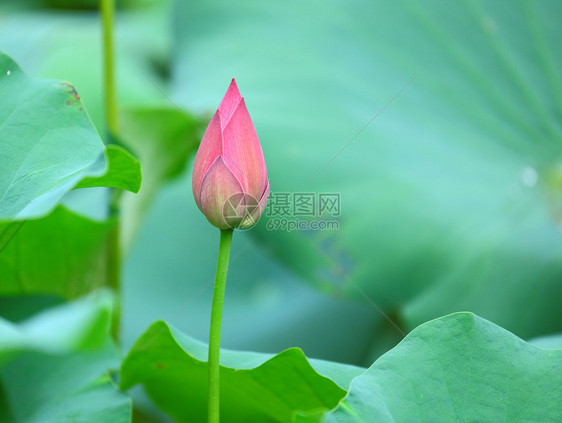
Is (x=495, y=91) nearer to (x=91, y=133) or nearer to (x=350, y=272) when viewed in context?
(x=350, y=272)

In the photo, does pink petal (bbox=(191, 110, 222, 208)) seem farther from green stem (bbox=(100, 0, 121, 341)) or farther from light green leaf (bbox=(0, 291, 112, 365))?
green stem (bbox=(100, 0, 121, 341))

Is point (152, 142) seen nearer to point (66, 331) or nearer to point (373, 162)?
point (373, 162)

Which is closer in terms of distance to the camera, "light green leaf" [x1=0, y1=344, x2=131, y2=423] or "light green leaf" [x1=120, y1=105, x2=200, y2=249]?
"light green leaf" [x1=0, y1=344, x2=131, y2=423]

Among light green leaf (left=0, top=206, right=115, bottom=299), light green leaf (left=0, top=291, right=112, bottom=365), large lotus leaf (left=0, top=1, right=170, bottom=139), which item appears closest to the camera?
light green leaf (left=0, top=291, right=112, bottom=365)

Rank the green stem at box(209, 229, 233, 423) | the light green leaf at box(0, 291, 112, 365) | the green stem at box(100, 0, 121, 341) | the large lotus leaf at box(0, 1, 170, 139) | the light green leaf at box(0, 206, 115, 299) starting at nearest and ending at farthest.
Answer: the light green leaf at box(0, 291, 112, 365) → the green stem at box(209, 229, 233, 423) → the light green leaf at box(0, 206, 115, 299) → the green stem at box(100, 0, 121, 341) → the large lotus leaf at box(0, 1, 170, 139)

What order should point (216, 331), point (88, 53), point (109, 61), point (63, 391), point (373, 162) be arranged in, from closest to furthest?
point (216, 331), point (63, 391), point (109, 61), point (373, 162), point (88, 53)

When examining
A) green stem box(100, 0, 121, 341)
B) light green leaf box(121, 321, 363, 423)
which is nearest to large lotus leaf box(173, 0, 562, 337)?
green stem box(100, 0, 121, 341)

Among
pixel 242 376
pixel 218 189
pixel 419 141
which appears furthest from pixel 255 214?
pixel 419 141

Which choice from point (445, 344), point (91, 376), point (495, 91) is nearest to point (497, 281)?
point (495, 91)
